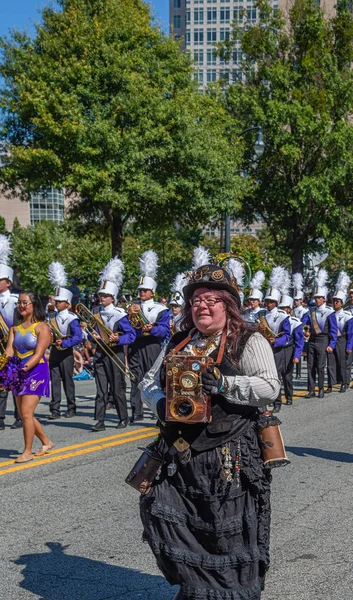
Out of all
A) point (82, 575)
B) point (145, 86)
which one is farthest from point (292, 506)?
point (145, 86)

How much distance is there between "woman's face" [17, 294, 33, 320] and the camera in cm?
858

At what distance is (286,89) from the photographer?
3484cm

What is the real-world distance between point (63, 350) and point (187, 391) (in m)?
8.90

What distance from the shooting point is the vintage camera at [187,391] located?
366 centimetres

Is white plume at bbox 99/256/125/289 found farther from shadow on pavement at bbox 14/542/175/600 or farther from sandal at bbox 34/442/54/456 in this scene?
shadow on pavement at bbox 14/542/175/600

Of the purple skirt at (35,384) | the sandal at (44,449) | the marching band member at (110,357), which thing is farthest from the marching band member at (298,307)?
the purple skirt at (35,384)

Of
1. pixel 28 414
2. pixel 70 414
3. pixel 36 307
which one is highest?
pixel 36 307

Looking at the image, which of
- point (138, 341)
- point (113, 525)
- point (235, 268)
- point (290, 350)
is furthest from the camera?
point (290, 350)

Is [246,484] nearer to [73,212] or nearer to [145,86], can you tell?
[145,86]

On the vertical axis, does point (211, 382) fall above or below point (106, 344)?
above

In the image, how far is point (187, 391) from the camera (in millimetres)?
3674

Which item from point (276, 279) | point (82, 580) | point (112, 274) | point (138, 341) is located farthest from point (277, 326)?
point (82, 580)

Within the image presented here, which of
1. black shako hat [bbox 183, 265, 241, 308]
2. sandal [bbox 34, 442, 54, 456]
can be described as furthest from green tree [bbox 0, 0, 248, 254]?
black shako hat [bbox 183, 265, 241, 308]

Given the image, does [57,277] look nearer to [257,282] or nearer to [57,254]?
[257,282]
